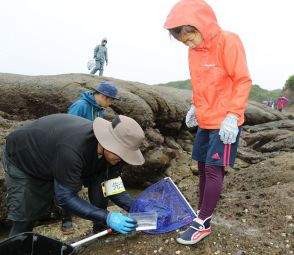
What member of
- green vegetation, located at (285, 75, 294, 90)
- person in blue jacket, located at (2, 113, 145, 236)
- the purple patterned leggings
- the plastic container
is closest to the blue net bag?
the plastic container

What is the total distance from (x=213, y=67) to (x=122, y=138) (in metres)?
1.17

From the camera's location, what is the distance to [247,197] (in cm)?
560

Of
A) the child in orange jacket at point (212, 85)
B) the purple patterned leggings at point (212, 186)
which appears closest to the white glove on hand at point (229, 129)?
the child in orange jacket at point (212, 85)

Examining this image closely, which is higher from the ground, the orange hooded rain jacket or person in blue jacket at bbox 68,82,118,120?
the orange hooded rain jacket

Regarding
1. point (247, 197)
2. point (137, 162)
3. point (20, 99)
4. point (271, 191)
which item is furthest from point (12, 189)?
point (20, 99)

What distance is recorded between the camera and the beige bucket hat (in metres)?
3.24

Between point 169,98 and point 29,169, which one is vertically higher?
point 29,169

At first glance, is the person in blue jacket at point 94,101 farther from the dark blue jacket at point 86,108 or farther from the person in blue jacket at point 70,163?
the person in blue jacket at point 70,163

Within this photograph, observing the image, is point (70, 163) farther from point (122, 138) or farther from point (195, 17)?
point (195, 17)

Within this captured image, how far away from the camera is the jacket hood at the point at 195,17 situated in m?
3.44

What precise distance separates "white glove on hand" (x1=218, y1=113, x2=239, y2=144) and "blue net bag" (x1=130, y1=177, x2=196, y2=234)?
0.87 m

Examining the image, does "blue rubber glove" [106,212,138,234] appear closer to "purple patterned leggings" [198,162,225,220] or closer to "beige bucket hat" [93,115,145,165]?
"beige bucket hat" [93,115,145,165]

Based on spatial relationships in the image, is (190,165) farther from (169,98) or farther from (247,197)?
(247,197)

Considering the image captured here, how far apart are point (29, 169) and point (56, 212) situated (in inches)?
123
